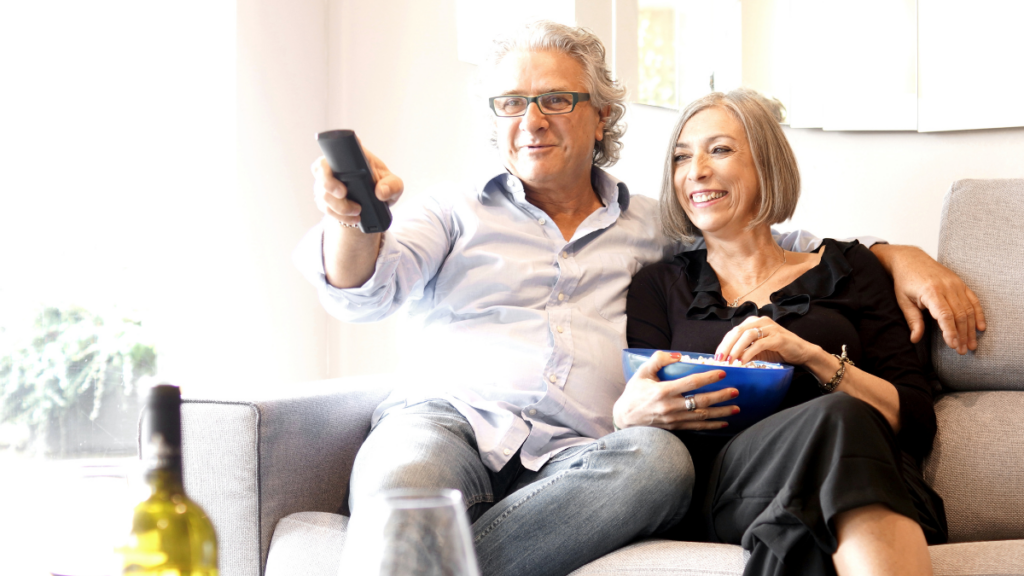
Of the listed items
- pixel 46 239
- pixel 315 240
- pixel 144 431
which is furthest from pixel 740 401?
pixel 46 239

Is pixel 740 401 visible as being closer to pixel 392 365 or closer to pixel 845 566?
pixel 845 566

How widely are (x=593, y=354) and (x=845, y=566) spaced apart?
25.5 inches

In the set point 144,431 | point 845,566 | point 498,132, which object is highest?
point 498,132

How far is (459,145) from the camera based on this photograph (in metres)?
2.40

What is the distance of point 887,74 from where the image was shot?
2.00m

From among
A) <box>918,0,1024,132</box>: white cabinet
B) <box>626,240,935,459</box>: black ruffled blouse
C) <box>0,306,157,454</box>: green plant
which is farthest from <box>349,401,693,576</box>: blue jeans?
<box>918,0,1024,132</box>: white cabinet

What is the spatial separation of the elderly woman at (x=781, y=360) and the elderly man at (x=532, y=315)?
2.5 inches

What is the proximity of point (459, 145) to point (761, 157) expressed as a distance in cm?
101

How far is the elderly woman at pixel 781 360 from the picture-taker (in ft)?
3.34

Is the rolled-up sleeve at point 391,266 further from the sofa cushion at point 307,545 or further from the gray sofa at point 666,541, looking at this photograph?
the sofa cushion at point 307,545

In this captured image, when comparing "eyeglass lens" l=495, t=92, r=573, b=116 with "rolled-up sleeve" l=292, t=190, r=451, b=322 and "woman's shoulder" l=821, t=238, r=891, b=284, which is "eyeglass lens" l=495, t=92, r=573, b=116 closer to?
"rolled-up sleeve" l=292, t=190, r=451, b=322

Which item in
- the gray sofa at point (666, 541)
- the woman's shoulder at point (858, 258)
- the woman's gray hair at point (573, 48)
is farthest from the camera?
the woman's gray hair at point (573, 48)

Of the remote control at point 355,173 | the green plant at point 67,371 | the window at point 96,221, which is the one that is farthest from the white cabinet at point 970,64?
the green plant at point 67,371

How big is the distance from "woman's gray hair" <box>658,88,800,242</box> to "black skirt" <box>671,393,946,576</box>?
2.03 feet
